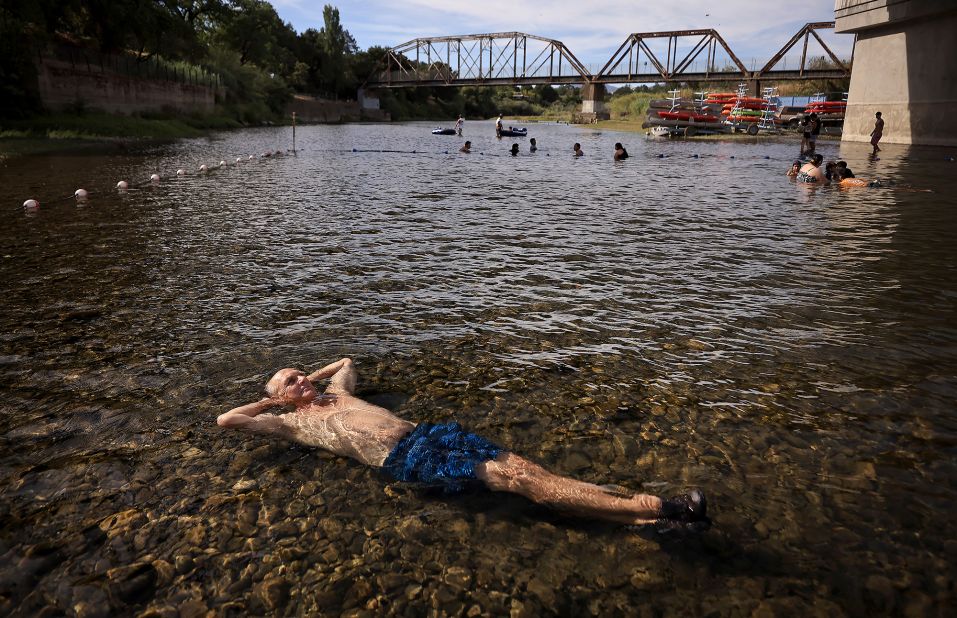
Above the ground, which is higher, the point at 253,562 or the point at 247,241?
the point at 247,241

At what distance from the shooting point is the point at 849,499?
13.5ft

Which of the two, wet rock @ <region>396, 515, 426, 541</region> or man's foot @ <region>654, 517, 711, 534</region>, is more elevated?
man's foot @ <region>654, 517, 711, 534</region>

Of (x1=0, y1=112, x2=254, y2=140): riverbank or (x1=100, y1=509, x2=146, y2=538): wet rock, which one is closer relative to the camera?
(x1=100, y1=509, x2=146, y2=538): wet rock

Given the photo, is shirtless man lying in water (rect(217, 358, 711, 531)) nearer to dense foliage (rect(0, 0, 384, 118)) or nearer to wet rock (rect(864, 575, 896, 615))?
wet rock (rect(864, 575, 896, 615))

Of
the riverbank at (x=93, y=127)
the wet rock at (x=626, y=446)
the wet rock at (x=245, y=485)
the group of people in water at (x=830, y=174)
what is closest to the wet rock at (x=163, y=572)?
the wet rock at (x=245, y=485)

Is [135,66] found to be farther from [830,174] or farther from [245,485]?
[245,485]

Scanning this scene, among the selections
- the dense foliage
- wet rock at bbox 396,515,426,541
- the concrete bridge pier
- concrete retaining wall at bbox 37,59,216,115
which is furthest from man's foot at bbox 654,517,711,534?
the concrete bridge pier

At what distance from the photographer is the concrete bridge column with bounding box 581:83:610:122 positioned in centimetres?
10019

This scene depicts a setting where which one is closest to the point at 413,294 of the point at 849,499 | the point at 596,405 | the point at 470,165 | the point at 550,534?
the point at 596,405

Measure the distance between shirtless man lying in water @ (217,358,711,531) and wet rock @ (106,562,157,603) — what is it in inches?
57.5

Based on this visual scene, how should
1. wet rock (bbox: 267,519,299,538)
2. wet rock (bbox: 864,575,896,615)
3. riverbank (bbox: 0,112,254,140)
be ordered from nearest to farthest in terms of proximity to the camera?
wet rock (bbox: 864,575,896,615) → wet rock (bbox: 267,519,299,538) → riverbank (bbox: 0,112,254,140)

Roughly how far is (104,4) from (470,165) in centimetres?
2707

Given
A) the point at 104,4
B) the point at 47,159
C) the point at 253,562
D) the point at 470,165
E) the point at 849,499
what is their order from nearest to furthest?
the point at 253,562 < the point at 849,499 < the point at 47,159 < the point at 470,165 < the point at 104,4

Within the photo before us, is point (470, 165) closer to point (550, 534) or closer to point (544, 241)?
point (544, 241)
